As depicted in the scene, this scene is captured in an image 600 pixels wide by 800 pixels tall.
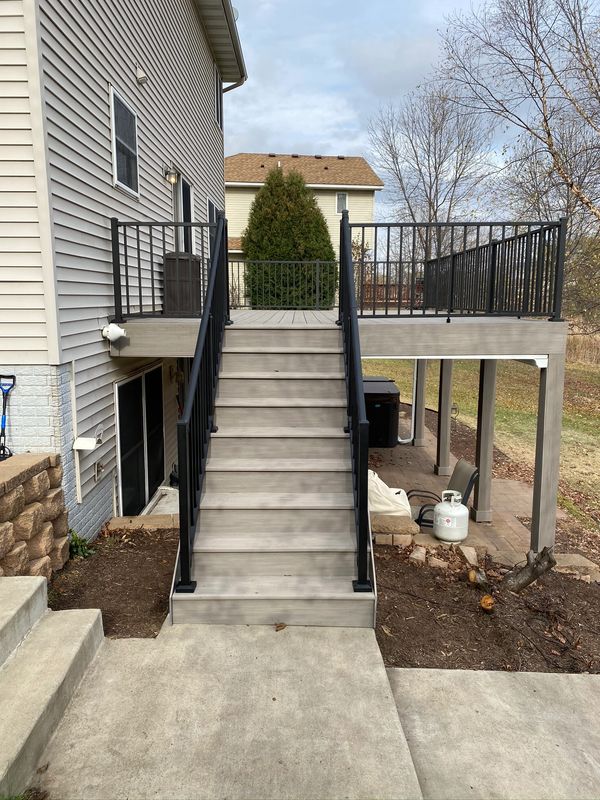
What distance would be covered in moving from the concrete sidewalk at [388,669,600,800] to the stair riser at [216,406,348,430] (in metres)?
1.95

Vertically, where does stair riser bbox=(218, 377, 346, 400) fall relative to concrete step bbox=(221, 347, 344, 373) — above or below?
below

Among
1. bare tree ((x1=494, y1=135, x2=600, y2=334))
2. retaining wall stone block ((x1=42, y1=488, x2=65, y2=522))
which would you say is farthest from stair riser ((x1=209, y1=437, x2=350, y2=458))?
bare tree ((x1=494, y1=135, x2=600, y2=334))

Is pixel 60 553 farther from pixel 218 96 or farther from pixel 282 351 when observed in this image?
pixel 218 96

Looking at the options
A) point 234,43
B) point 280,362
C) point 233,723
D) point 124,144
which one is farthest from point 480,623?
point 234,43

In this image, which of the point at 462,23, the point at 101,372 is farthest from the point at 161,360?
the point at 462,23

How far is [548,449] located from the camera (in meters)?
5.27

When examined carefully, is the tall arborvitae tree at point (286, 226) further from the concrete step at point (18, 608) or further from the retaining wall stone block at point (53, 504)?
the concrete step at point (18, 608)

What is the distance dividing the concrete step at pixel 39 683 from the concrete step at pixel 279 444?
61.8 inches

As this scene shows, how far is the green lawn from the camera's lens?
32.6 ft

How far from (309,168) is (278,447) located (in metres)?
25.3

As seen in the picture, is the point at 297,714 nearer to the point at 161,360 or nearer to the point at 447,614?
the point at 447,614

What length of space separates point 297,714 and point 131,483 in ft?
13.3

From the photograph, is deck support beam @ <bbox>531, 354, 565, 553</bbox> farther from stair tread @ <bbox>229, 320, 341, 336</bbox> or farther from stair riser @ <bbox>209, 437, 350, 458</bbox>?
stair riser @ <bbox>209, 437, 350, 458</bbox>

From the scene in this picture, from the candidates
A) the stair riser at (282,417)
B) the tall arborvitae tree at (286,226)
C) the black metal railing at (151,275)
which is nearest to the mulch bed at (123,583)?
the stair riser at (282,417)
